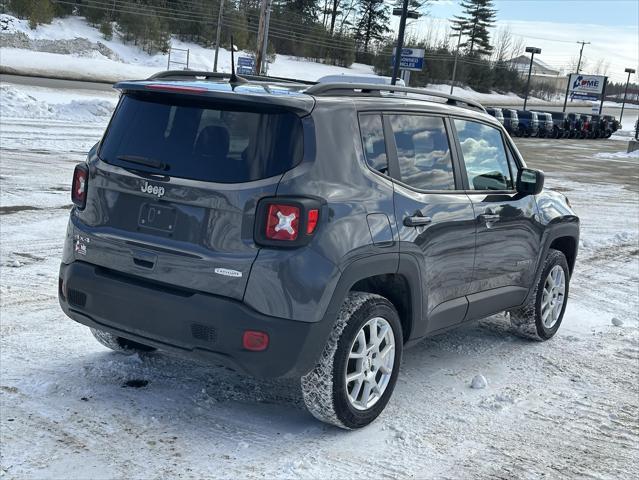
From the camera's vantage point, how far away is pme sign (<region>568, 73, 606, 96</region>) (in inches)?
3209

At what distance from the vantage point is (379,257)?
405cm

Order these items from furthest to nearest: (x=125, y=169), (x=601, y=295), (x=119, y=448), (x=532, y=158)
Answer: (x=532, y=158) < (x=601, y=295) < (x=125, y=169) < (x=119, y=448)

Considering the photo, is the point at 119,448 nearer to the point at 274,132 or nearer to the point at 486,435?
the point at 274,132

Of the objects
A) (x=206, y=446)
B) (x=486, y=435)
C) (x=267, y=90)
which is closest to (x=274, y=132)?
(x=267, y=90)

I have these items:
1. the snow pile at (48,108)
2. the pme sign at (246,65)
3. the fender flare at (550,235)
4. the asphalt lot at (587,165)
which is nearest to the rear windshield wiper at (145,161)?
the fender flare at (550,235)

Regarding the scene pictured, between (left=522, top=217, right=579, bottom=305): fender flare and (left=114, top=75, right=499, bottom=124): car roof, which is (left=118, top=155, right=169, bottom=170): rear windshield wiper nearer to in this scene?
(left=114, top=75, right=499, bottom=124): car roof

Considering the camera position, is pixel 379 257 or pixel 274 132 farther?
pixel 379 257

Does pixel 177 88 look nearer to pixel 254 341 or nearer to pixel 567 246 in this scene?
pixel 254 341

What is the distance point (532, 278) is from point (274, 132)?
288cm

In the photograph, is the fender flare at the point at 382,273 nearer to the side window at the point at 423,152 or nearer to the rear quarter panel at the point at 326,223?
the rear quarter panel at the point at 326,223

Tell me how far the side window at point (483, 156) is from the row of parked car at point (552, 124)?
3179cm

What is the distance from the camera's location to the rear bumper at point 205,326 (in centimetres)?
367

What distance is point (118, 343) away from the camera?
4875 millimetres

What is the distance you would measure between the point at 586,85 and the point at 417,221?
85596 mm
